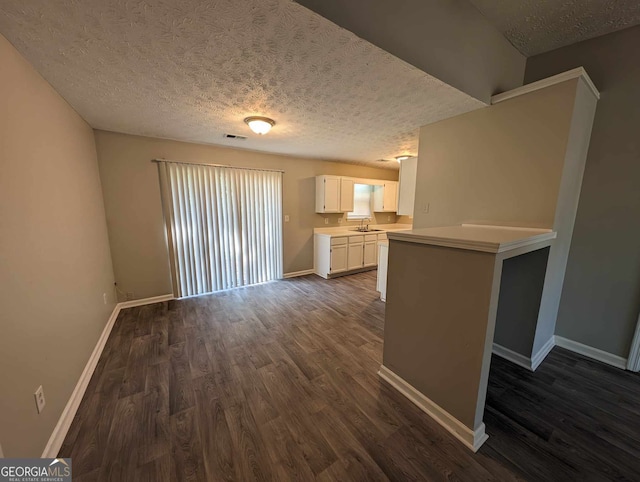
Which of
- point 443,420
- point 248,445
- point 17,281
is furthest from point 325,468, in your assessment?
point 17,281

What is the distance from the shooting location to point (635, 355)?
2037 mm

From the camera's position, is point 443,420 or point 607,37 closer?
point 443,420

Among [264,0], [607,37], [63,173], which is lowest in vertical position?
[63,173]

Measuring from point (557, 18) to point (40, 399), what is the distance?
4427mm

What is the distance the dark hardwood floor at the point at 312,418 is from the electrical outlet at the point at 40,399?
31cm

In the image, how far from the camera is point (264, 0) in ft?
3.48

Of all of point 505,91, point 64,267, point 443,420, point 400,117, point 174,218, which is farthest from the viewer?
point 174,218

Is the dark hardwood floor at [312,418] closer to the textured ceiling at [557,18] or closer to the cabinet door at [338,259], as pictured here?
the cabinet door at [338,259]

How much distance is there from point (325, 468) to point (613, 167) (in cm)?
329

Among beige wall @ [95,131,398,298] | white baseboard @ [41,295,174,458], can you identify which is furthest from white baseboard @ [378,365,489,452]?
beige wall @ [95,131,398,298]

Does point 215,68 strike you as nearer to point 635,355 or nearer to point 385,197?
point 635,355

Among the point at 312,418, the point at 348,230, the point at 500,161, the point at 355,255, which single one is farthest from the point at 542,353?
the point at 348,230

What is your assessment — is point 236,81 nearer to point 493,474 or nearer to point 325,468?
point 325,468

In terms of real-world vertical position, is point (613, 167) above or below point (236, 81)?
below
